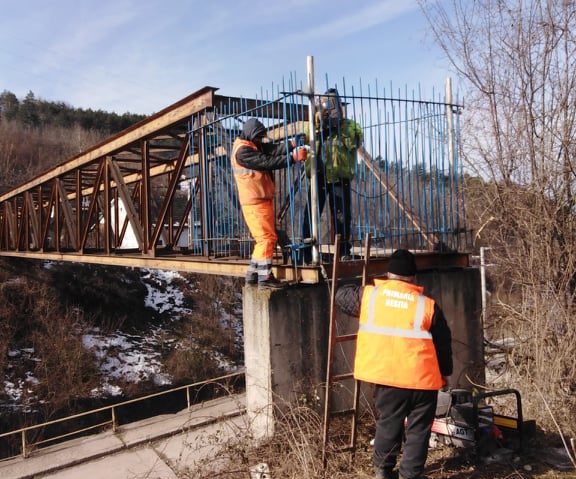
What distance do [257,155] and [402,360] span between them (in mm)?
2722

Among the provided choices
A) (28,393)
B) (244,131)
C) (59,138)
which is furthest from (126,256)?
(59,138)

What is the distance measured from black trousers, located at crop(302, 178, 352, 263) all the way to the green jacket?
13 cm

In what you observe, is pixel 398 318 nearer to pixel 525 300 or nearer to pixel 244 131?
pixel 244 131

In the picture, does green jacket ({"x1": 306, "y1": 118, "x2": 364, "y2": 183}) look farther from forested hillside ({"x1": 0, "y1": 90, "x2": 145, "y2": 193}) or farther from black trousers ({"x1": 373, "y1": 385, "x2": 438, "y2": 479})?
forested hillside ({"x1": 0, "y1": 90, "x2": 145, "y2": 193})

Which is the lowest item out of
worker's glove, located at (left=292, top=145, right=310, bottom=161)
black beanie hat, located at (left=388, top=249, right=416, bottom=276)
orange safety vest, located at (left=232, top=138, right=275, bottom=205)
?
black beanie hat, located at (left=388, top=249, right=416, bottom=276)

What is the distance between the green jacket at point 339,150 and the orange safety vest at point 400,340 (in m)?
1.98

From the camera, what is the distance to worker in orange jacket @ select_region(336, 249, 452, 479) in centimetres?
381

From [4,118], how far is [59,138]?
811cm

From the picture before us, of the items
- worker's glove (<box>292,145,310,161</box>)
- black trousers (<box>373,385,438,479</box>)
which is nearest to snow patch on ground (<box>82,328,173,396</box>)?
worker's glove (<box>292,145,310,161</box>)

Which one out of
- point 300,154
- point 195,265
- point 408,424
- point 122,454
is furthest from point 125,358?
point 408,424

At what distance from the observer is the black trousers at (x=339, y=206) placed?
5.76 metres

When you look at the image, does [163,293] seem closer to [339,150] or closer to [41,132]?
[339,150]

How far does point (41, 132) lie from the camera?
50.5 metres

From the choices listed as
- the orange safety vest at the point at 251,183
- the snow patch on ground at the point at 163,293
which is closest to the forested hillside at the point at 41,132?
the snow patch on ground at the point at 163,293
